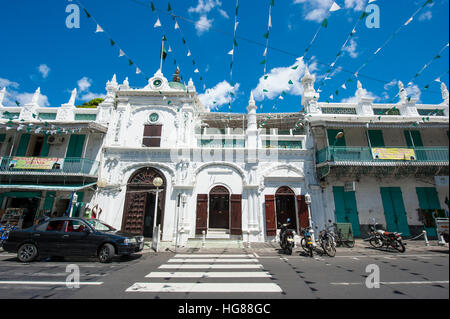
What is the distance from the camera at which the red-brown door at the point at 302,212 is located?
41.7 feet

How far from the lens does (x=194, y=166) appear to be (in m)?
14.0

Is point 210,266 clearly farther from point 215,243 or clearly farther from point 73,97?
point 73,97

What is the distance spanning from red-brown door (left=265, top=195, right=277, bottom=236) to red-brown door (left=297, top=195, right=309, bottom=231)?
163 cm

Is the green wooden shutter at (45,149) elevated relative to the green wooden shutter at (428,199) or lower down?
elevated

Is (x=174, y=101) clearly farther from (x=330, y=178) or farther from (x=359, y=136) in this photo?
(x=359, y=136)

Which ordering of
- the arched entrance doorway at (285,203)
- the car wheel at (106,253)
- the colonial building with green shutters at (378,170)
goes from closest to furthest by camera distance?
the car wheel at (106,253), the colonial building with green shutters at (378,170), the arched entrance doorway at (285,203)

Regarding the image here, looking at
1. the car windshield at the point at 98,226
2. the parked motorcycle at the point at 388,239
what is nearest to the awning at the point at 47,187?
the car windshield at the point at 98,226

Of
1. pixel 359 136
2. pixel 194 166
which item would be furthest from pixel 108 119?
pixel 359 136

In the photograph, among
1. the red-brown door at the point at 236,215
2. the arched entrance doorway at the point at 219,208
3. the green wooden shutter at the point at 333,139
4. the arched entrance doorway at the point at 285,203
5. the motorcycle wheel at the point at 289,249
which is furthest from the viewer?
the green wooden shutter at the point at 333,139

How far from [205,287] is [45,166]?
14138 mm

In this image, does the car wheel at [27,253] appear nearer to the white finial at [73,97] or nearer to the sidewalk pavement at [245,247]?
the sidewalk pavement at [245,247]

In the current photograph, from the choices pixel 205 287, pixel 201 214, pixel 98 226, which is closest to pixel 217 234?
pixel 201 214

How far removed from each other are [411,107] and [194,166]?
15829 millimetres

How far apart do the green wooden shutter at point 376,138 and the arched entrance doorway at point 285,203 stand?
6.57 meters
